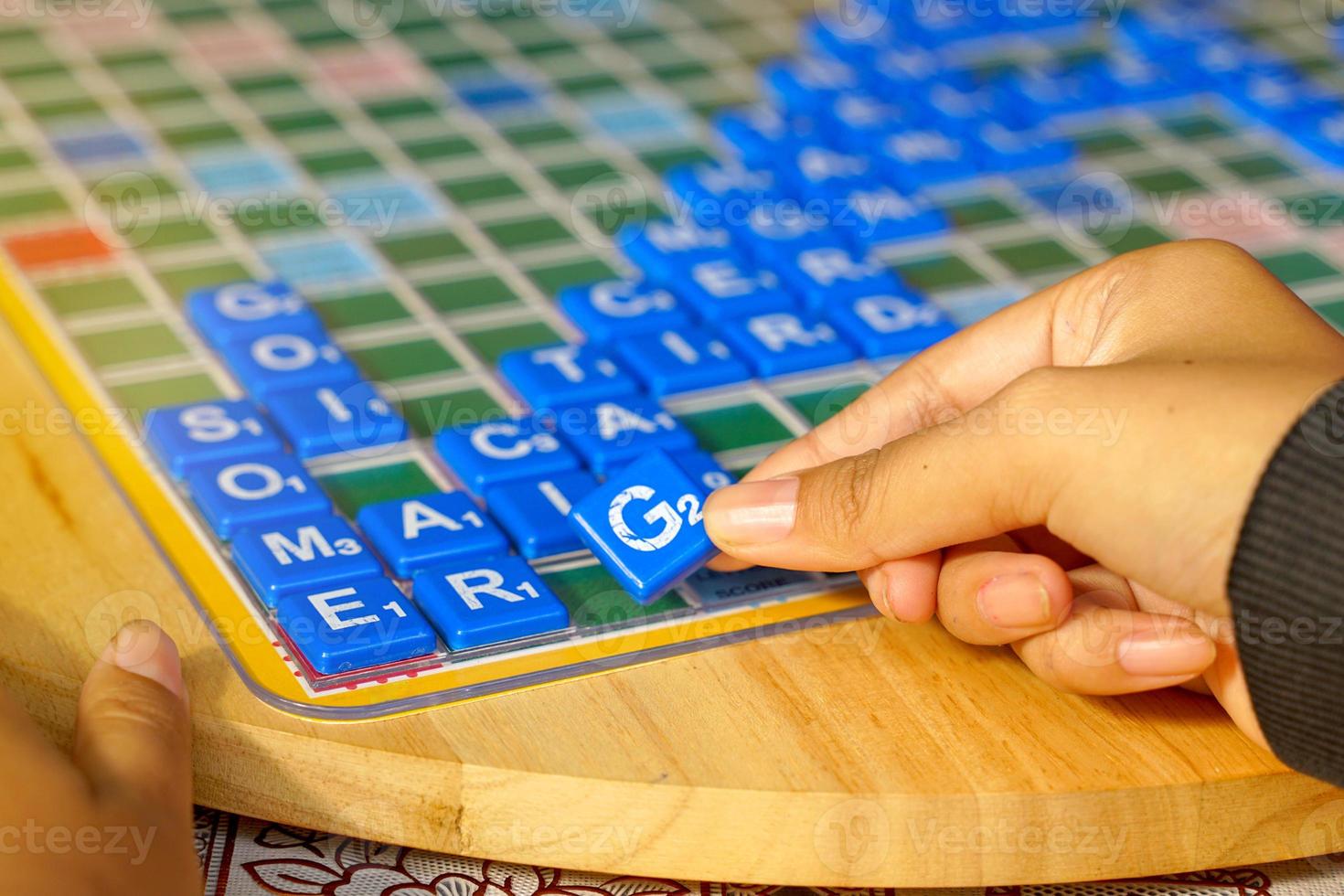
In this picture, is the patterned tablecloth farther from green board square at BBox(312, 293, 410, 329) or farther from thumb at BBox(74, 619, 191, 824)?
green board square at BBox(312, 293, 410, 329)

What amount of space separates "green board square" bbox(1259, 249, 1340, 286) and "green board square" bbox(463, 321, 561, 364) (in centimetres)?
67

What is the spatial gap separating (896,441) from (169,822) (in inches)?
17.2

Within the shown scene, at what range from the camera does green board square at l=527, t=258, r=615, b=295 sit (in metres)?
1.43

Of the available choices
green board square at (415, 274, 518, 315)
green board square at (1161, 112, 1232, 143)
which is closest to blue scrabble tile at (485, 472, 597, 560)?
green board square at (415, 274, 518, 315)

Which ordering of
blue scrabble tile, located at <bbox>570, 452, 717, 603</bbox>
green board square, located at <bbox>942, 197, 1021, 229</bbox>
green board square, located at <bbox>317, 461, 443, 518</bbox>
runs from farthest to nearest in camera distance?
green board square, located at <bbox>942, 197, 1021, 229</bbox>
green board square, located at <bbox>317, 461, 443, 518</bbox>
blue scrabble tile, located at <bbox>570, 452, 717, 603</bbox>

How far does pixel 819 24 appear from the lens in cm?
202

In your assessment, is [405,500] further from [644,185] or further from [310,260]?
[644,185]

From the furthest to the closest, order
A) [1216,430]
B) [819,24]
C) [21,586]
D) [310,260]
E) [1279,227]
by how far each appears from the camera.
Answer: [819,24] → [1279,227] → [310,260] → [21,586] → [1216,430]

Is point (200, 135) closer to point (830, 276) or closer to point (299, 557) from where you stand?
point (830, 276)

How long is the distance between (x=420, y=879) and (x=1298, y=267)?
1.02 m

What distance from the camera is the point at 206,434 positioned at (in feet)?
3.76

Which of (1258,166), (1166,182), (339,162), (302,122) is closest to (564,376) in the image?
(339,162)

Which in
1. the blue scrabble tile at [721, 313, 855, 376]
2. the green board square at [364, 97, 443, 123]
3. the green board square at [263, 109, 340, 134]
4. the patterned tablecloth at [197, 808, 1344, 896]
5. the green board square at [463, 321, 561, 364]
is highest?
the green board square at [364, 97, 443, 123]

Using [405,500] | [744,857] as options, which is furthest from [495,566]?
[744,857]
